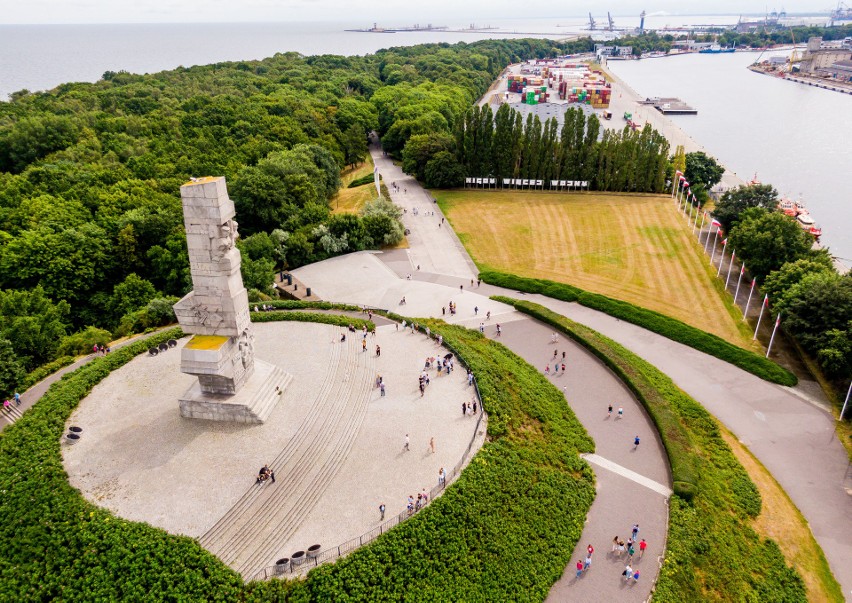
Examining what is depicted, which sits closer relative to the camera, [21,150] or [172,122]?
[21,150]

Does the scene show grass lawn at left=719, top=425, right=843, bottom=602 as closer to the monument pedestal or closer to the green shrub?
the monument pedestal

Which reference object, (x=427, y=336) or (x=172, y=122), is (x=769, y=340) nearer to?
(x=427, y=336)

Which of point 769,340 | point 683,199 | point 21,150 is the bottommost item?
point 769,340

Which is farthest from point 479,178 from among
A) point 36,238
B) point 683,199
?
point 36,238

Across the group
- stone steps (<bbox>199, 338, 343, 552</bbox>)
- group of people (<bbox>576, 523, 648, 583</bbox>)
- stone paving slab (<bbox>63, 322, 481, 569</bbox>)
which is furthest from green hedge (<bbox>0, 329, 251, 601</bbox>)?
group of people (<bbox>576, 523, 648, 583</bbox>)

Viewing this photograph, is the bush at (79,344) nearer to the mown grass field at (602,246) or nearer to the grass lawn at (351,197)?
the mown grass field at (602,246)

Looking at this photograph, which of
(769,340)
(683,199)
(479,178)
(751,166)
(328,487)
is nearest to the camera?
(328,487)
